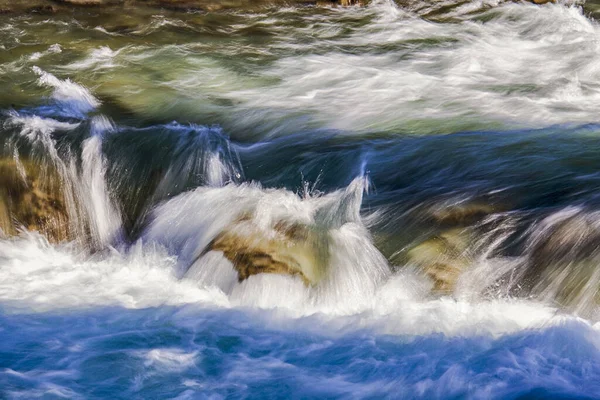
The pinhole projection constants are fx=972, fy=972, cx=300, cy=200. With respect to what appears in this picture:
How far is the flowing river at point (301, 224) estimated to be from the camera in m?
5.53

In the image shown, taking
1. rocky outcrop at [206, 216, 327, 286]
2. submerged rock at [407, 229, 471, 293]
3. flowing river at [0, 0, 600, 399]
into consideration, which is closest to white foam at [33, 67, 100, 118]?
flowing river at [0, 0, 600, 399]

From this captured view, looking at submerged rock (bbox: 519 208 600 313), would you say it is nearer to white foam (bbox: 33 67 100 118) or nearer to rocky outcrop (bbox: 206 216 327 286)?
rocky outcrop (bbox: 206 216 327 286)

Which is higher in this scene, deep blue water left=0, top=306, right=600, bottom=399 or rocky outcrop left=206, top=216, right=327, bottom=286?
rocky outcrop left=206, top=216, right=327, bottom=286

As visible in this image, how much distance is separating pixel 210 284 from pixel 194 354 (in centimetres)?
76

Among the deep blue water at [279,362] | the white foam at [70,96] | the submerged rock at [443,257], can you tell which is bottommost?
the deep blue water at [279,362]

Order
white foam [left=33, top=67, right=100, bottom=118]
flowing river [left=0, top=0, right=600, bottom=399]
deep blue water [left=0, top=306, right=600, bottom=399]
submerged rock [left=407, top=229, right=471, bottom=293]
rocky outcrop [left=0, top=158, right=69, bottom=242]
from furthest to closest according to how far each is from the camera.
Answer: white foam [left=33, top=67, right=100, bottom=118] < rocky outcrop [left=0, top=158, right=69, bottom=242] < submerged rock [left=407, top=229, right=471, bottom=293] < flowing river [left=0, top=0, right=600, bottom=399] < deep blue water [left=0, top=306, right=600, bottom=399]

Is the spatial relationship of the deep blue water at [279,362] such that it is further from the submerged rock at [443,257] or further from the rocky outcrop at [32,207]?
the rocky outcrop at [32,207]

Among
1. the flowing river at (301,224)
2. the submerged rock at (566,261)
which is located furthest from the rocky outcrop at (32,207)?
the submerged rock at (566,261)

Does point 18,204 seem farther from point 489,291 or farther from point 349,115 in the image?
point 489,291

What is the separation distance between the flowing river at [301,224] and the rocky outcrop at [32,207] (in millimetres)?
17

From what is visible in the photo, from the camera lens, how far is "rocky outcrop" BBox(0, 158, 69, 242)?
733 centimetres

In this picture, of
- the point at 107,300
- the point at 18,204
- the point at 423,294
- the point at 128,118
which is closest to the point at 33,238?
the point at 18,204

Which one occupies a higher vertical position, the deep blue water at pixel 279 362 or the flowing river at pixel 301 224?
the flowing river at pixel 301 224

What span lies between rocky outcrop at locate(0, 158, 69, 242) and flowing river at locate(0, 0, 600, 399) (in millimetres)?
17
